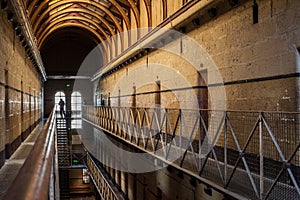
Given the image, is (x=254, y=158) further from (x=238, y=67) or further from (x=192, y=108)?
(x=192, y=108)

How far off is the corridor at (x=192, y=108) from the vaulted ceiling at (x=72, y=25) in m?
0.44

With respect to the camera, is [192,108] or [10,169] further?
[192,108]

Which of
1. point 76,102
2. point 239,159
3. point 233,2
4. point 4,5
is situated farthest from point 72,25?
point 239,159

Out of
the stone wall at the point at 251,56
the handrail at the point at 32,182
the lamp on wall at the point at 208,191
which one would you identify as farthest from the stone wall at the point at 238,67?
the handrail at the point at 32,182

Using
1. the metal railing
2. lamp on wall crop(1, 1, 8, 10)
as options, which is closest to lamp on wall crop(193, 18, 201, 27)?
the metal railing

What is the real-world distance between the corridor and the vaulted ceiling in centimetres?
44

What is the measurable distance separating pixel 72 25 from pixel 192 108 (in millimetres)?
16185

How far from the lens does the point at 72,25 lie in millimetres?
22094

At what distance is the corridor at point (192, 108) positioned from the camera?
3.73 m

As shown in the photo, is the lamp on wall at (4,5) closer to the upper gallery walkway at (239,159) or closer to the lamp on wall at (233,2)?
the upper gallery walkway at (239,159)

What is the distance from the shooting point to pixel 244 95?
552 centimetres

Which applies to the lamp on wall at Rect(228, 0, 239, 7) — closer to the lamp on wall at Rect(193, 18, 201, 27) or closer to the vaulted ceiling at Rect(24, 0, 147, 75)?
the lamp on wall at Rect(193, 18, 201, 27)

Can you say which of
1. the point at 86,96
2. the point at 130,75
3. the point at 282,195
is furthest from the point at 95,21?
the point at 282,195

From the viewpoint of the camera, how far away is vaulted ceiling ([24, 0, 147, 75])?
14672 millimetres
